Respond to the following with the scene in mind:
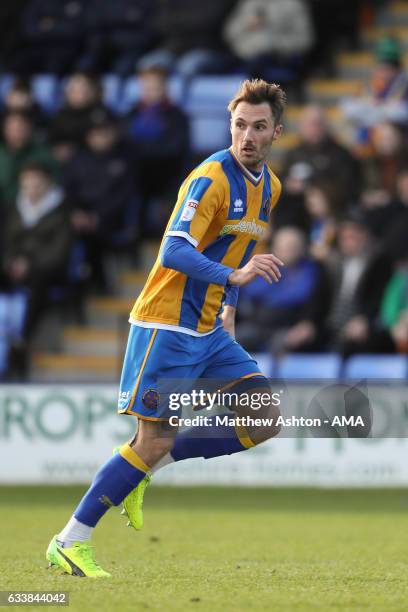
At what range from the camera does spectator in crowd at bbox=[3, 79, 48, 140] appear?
49.0ft

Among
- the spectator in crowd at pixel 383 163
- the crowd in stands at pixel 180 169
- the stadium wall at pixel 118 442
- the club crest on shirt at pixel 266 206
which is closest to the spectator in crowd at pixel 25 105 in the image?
the crowd in stands at pixel 180 169

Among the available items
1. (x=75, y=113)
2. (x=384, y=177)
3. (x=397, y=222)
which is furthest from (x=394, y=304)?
(x=75, y=113)

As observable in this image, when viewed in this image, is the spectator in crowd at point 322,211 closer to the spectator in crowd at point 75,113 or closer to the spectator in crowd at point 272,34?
the spectator in crowd at point 272,34

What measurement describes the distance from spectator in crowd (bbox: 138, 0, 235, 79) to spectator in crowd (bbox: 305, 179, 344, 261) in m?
Answer: 3.26

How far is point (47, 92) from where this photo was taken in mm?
16312

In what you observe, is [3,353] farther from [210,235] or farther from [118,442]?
[210,235]

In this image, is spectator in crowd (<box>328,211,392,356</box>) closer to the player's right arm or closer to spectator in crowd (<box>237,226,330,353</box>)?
spectator in crowd (<box>237,226,330,353</box>)

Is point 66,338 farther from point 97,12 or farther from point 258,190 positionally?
point 258,190

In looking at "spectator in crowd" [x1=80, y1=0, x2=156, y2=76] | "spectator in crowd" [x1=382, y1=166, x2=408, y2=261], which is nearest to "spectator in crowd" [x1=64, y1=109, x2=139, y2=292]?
"spectator in crowd" [x1=80, y1=0, x2=156, y2=76]

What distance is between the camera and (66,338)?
14031 millimetres

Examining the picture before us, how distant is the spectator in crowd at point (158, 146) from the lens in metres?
14.4

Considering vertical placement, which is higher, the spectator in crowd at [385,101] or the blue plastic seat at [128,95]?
the blue plastic seat at [128,95]

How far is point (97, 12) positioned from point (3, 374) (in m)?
5.61

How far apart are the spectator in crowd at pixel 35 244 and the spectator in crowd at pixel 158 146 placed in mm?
1094
